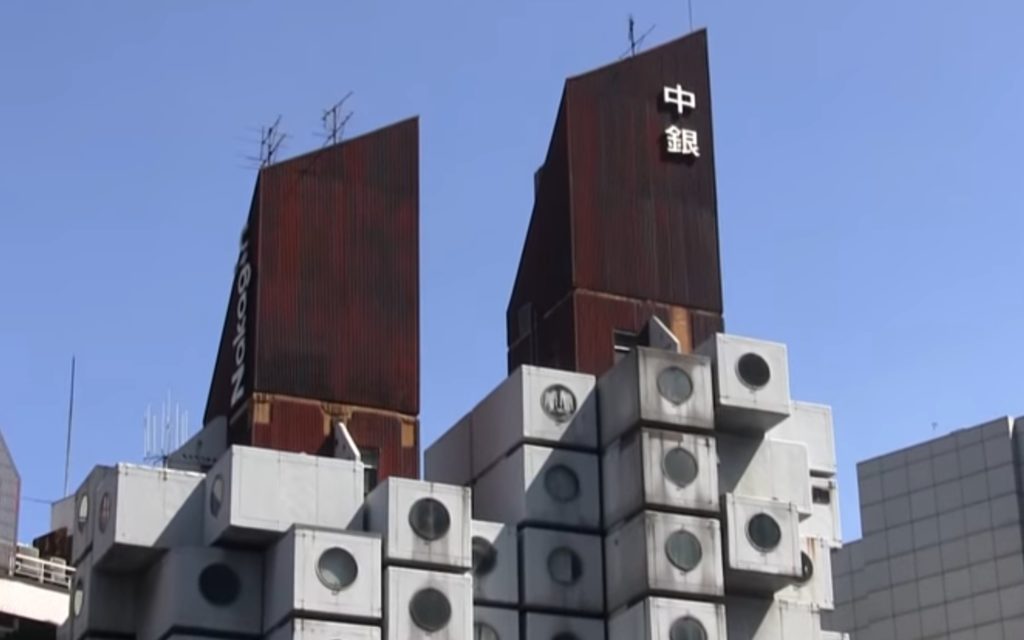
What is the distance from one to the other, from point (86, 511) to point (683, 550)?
1870cm

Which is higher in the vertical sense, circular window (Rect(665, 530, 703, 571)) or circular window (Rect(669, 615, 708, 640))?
circular window (Rect(665, 530, 703, 571))

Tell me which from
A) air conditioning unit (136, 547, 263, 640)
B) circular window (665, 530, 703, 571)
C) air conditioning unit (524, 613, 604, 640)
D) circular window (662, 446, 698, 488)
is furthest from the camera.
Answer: circular window (662, 446, 698, 488)

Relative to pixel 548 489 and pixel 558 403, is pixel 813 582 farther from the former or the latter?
pixel 558 403

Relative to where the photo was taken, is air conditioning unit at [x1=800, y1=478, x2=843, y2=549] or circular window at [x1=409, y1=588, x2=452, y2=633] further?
air conditioning unit at [x1=800, y1=478, x2=843, y2=549]

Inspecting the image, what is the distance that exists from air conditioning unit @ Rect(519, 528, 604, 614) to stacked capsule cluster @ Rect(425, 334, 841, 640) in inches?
1.7

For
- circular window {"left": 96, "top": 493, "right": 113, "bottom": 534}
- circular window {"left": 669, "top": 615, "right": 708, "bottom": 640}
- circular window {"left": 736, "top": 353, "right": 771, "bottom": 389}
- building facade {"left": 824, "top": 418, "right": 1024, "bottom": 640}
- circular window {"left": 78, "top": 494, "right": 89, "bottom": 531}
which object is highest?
building facade {"left": 824, "top": 418, "right": 1024, "bottom": 640}

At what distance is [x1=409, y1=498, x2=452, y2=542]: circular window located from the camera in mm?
67250

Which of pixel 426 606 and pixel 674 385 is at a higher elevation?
pixel 674 385

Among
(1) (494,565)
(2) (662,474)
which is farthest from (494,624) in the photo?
(2) (662,474)

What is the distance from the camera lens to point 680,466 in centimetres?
7019

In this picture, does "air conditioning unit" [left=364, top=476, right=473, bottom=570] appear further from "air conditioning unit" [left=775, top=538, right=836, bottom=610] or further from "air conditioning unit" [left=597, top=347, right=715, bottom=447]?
"air conditioning unit" [left=775, top=538, right=836, bottom=610]

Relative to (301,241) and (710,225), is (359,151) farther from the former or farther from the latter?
(710,225)

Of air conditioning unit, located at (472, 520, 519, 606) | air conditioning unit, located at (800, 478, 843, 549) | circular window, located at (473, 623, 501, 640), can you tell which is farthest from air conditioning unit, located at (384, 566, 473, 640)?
air conditioning unit, located at (800, 478, 843, 549)

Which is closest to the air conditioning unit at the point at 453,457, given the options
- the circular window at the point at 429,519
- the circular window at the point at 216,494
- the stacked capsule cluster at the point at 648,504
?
the stacked capsule cluster at the point at 648,504
